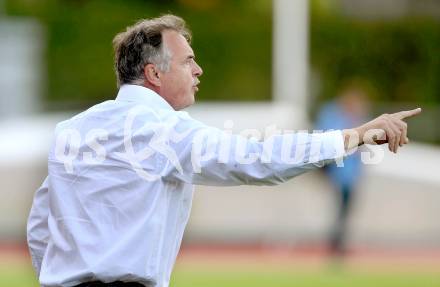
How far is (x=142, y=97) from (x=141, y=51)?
22cm

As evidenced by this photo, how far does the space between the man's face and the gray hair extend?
0.02 m

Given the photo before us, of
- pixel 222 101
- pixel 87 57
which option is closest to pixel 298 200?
pixel 222 101

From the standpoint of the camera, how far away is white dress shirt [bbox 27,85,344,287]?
4699 millimetres

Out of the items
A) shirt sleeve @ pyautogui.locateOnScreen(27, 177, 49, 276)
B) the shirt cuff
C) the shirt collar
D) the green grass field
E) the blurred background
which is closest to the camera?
the shirt cuff

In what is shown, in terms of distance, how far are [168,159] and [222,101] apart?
2120cm

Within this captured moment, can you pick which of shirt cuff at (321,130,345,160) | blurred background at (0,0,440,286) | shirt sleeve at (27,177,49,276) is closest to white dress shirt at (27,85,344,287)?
shirt cuff at (321,130,345,160)

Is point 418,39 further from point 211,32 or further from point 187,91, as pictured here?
point 187,91

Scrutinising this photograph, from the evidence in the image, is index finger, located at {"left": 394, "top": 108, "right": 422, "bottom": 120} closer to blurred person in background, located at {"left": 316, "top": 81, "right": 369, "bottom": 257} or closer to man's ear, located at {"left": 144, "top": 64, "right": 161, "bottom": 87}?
man's ear, located at {"left": 144, "top": 64, "right": 161, "bottom": 87}

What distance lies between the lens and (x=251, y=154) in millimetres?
4691

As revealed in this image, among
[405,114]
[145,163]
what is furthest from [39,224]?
[405,114]

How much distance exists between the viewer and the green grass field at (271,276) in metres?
13.0

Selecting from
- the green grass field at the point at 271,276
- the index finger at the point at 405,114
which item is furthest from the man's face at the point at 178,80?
the green grass field at the point at 271,276

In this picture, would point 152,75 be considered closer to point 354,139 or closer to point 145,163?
point 145,163

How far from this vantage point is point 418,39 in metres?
26.8
